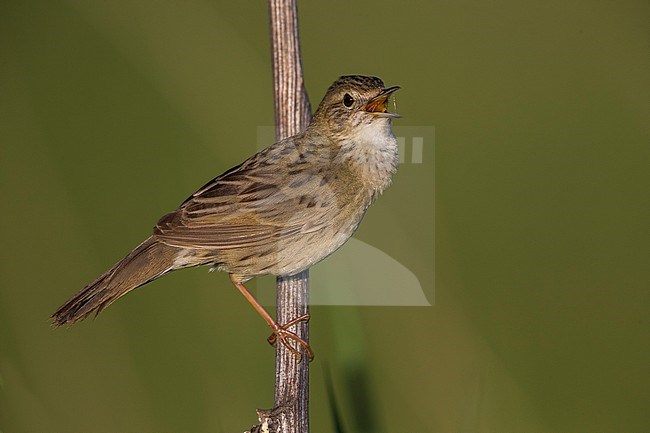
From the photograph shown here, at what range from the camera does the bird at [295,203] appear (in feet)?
4.22

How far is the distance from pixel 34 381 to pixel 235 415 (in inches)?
18.8

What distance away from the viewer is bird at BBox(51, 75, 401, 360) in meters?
1.29

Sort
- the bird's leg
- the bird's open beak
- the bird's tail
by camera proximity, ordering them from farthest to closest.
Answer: the bird's leg < the bird's open beak < the bird's tail

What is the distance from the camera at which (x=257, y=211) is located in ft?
4.37

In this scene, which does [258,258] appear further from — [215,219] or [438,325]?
[438,325]

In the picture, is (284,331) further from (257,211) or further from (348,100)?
(348,100)

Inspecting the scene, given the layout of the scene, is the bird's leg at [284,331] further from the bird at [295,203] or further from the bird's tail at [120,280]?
the bird's tail at [120,280]

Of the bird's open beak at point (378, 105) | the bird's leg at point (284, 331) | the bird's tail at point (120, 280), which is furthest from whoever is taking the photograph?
the bird's leg at point (284, 331)

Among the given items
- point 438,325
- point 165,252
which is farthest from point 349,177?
point 438,325

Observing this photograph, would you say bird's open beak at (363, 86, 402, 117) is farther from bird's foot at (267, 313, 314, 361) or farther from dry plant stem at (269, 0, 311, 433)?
bird's foot at (267, 313, 314, 361)

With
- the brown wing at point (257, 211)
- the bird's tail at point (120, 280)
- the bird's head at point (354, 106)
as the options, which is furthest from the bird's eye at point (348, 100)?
the bird's tail at point (120, 280)

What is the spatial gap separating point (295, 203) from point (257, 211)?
2.6 inches

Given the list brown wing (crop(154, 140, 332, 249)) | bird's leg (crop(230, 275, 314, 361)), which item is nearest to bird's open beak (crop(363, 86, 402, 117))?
brown wing (crop(154, 140, 332, 249))

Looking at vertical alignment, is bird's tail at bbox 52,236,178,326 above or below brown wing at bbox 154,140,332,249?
below
